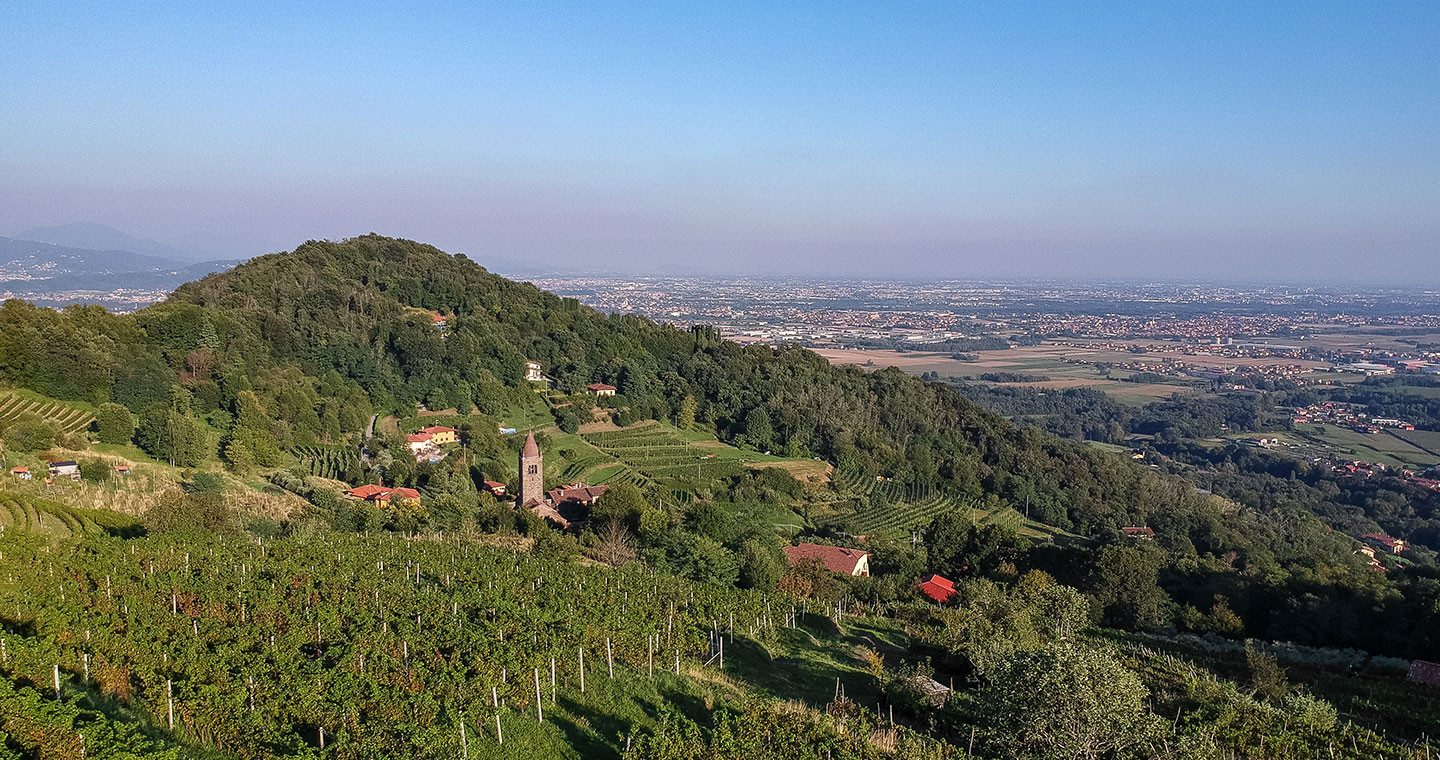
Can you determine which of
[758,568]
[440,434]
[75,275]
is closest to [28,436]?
[440,434]

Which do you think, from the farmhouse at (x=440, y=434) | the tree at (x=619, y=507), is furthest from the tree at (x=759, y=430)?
the tree at (x=619, y=507)

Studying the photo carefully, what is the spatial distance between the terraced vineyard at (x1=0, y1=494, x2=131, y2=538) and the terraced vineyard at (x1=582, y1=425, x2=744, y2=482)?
27486 millimetres

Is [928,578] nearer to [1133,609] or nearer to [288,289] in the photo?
[1133,609]

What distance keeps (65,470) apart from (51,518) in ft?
31.1

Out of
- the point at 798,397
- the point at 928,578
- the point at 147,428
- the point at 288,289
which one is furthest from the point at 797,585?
the point at 288,289

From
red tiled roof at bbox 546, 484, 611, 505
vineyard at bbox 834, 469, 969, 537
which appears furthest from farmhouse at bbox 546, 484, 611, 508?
vineyard at bbox 834, 469, 969, 537

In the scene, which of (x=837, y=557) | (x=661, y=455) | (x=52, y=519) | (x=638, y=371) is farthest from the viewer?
(x=638, y=371)

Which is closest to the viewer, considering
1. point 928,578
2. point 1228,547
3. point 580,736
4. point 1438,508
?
point 580,736

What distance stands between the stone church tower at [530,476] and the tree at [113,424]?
61.1ft

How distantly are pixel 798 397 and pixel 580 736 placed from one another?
171 ft

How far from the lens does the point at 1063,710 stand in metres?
9.30

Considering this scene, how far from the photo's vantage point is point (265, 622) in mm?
14523

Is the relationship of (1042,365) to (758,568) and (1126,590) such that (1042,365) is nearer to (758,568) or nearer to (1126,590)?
(1126,590)

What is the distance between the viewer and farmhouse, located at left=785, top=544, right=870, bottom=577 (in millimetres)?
32562
